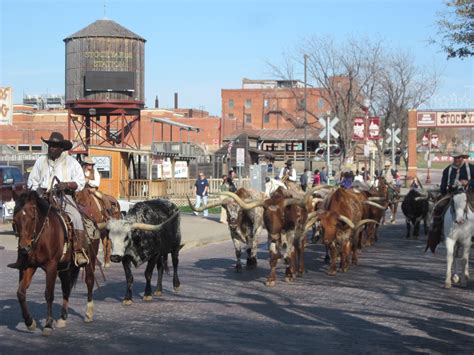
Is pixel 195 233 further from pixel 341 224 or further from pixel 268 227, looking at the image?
pixel 268 227

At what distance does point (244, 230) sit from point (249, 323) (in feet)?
20.9

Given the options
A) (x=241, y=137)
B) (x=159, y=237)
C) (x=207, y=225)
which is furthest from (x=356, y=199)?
(x=241, y=137)

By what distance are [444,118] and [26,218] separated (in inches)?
2066

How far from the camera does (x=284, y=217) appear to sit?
1622 cm

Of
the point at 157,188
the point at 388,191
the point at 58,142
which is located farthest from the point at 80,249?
the point at 157,188

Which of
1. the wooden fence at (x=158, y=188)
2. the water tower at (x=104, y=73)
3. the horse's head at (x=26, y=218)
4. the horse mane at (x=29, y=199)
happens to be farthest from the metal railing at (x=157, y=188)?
the horse's head at (x=26, y=218)

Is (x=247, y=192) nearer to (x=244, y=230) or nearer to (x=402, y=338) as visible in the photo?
(x=244, y=230)

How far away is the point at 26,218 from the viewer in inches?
409


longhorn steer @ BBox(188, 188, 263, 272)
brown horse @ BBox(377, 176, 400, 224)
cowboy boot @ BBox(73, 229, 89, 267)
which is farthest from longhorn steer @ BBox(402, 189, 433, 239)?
cowboy boot @ BBox(73, 229, 89, 267)

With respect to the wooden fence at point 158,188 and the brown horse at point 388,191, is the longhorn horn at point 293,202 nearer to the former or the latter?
the brown horse at point 388,191

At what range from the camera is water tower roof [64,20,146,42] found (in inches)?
2021

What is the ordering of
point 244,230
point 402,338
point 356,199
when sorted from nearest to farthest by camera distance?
point 402,338, point 244,230, point 356,199

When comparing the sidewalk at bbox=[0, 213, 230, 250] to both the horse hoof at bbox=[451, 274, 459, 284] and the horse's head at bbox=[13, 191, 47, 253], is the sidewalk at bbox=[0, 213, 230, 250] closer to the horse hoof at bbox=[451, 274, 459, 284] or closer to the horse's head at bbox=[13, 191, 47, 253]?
the horse hoof at bbox=[451, 274, 459, 284]

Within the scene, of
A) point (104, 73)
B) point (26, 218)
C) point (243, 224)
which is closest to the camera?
point (26, 218)
